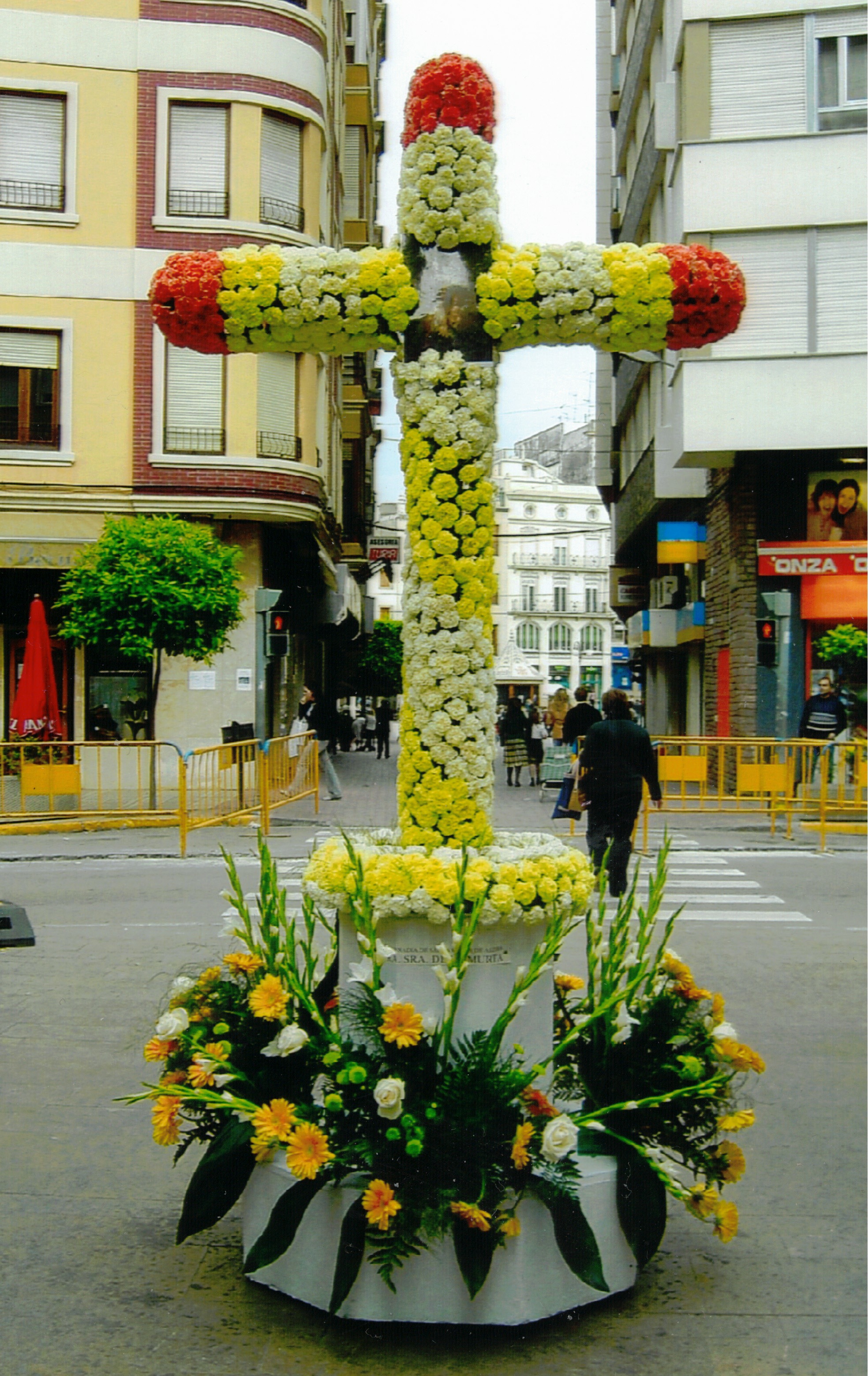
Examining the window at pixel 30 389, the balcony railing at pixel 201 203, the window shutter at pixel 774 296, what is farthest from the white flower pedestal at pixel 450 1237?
the balcony railing at pixel 201 203

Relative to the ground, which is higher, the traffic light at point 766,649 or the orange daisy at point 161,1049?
the traffic light at point 766,649

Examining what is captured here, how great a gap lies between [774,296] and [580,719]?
6.83 meters

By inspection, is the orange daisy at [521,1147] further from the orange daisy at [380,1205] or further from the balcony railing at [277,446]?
the balcony railing at [277,446]

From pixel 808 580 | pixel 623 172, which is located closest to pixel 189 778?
pixel 808 580

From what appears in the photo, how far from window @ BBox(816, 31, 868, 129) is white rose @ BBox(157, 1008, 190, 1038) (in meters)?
20.4

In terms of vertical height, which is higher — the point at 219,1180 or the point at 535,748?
the point at 535,748

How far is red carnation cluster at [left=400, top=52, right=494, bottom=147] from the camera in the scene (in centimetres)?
473

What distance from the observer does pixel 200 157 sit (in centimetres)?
2338

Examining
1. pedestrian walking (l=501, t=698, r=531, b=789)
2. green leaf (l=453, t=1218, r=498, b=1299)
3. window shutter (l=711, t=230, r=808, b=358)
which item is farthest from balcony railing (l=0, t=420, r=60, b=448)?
green leaf (l=453, t=1218, r=498, b=1299)

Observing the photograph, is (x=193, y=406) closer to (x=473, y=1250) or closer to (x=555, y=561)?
(x=473, y=1250)

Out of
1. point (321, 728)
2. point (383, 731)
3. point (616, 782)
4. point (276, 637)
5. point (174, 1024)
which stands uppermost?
point (276, 637)

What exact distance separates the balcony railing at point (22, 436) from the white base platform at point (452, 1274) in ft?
67.2

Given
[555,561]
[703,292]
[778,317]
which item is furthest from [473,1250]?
[555,561]

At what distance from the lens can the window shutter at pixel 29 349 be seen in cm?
2300
